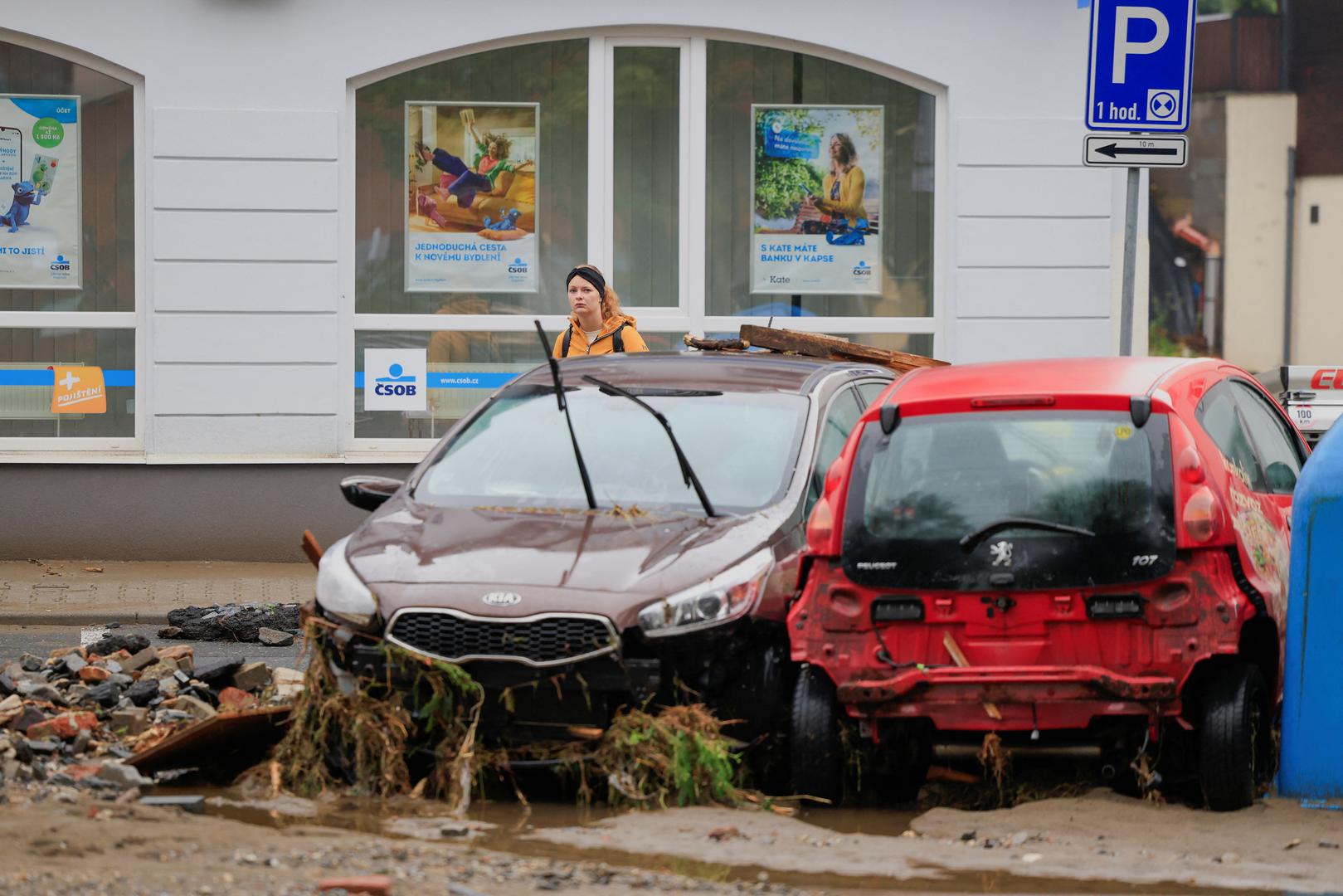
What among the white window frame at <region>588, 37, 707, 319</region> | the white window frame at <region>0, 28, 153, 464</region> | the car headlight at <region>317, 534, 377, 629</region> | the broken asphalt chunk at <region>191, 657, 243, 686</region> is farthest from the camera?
the white window frame at <region>588, 37, 707, 319</region>

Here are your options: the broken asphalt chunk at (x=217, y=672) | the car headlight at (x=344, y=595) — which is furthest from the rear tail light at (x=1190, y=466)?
the broken asphalt chunk at (x=217, y=672)

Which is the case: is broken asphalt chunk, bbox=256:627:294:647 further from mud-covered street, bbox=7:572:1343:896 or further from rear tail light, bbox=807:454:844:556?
rear tail light, bbox=807:454:844:556

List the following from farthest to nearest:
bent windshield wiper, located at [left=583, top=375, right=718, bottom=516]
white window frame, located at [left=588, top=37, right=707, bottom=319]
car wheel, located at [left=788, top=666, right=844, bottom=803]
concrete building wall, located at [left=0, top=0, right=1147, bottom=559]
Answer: white window frame, located at [left=588, top=37, right=707, bottom=319] → concrete building wall, located at [left=0, top=0, right=1147, bottom=559] → bent windshield wiper, located at [left=583, top=375, right=718, bottom=516] → car wheel, located at [left=788, top=666, right=844, bottom=803]

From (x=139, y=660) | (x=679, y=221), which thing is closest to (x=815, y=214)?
(x=679, y=221)

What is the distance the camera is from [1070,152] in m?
14.0

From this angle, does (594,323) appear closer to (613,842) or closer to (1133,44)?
(1133,44)

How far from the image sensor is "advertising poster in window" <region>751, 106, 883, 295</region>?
14414 mm

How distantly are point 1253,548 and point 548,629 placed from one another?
Answer: 2306 millimetres

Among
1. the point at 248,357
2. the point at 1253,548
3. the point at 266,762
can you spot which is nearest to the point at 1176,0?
the point at 1253,548

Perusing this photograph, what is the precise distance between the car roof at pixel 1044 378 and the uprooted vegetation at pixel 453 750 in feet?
4.53

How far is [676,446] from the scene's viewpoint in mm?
7312

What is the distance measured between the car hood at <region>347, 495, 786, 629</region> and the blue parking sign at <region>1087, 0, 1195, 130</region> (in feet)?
10.1

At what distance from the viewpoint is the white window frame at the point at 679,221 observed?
13883 millimetres

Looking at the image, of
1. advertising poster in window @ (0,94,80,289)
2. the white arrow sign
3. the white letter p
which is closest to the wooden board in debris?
the white arrow sign
